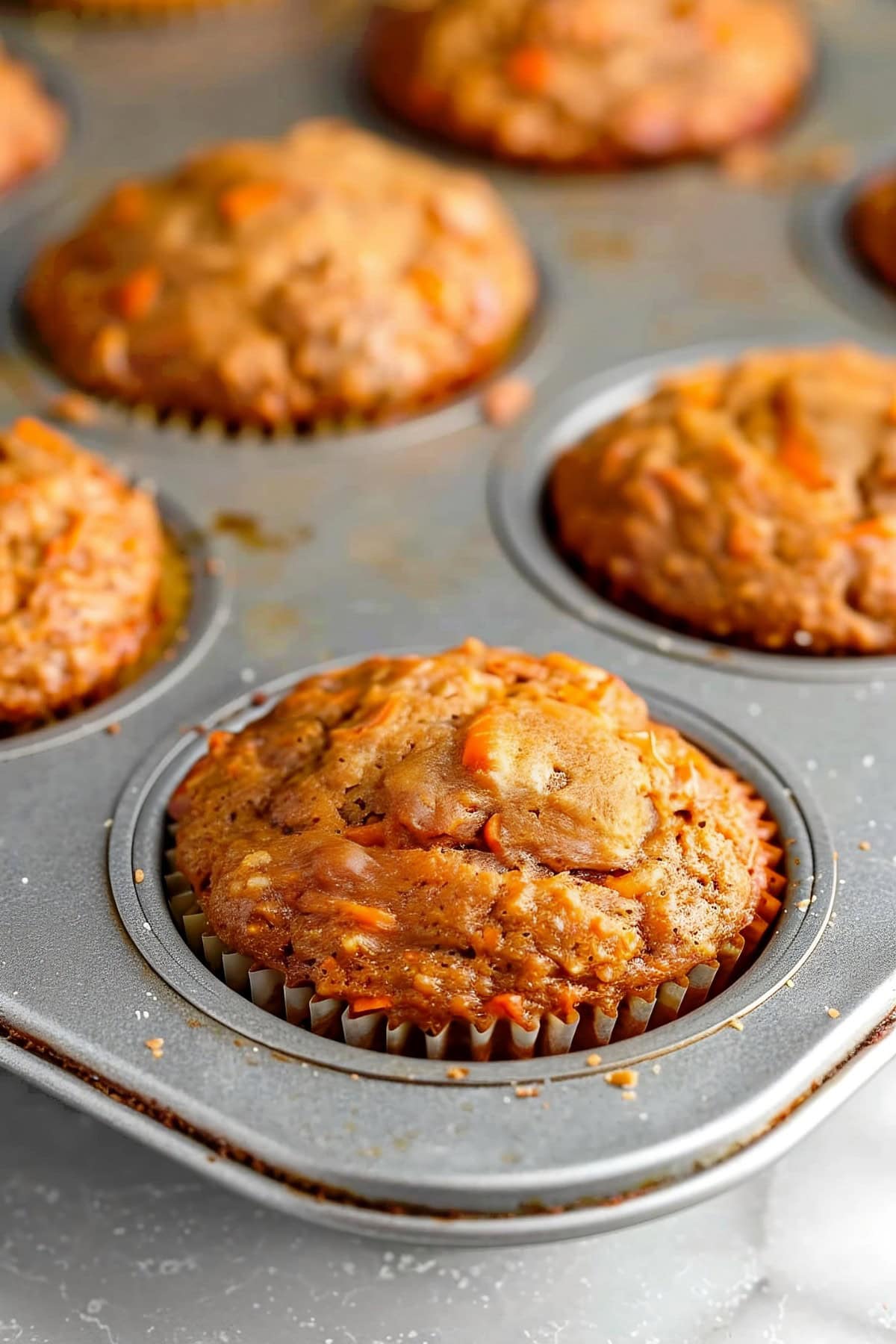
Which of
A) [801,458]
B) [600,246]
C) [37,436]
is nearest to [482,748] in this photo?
Answer: [801,458]

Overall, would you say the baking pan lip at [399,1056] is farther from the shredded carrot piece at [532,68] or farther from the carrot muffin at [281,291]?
the shredded carrot piece at [532,68]

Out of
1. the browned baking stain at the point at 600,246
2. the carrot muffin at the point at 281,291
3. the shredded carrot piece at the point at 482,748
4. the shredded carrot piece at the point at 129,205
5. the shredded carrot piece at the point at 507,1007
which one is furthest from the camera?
the browned baking stain at the point at 600,246

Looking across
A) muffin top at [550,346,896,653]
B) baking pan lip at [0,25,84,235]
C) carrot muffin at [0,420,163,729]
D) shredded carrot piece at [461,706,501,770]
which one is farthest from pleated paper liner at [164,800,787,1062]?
baking pan lip at [0,25,84,235]

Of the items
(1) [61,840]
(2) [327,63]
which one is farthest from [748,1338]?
(2) [327,63]

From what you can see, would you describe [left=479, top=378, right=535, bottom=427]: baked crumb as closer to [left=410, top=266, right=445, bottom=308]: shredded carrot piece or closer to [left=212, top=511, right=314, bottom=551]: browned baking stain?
[left=410, top=266, right=445, bottom=308]: shredded carrot piece

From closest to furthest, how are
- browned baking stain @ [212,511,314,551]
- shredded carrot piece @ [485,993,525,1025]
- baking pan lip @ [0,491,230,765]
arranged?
shredded carrot piece @ [485,993,525,1025], baking pan lip @ [0,491,230,765], browned baking stain @ [212,511,314,551]

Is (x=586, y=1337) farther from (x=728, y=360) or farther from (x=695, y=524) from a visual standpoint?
(x=728, y=360)

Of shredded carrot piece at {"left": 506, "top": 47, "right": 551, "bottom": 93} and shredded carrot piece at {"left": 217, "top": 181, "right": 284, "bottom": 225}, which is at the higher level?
shredded carrot piece at {"left": 506, "top": 47, "right": 551, "bottom": 93}

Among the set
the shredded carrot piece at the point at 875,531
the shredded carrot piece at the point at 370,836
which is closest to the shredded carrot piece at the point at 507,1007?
the shredded carrot piece at the point at 370,836
